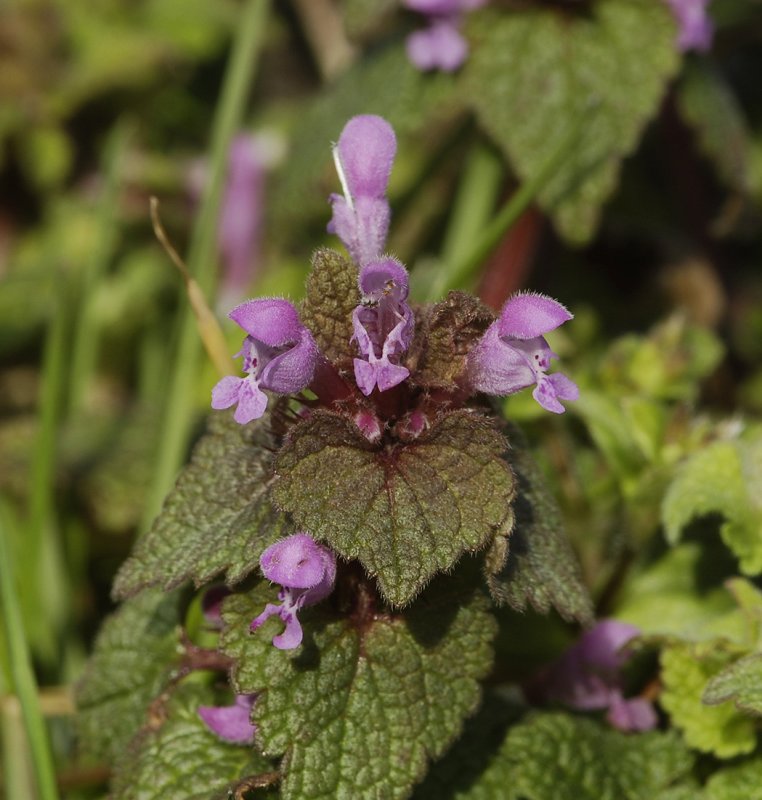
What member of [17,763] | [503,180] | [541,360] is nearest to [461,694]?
[541,360]

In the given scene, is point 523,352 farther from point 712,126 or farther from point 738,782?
point 712,126

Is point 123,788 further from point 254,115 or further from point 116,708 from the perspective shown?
point 254,115

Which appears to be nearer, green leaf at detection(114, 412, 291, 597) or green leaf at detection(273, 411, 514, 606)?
green leaf at detection(273, 411, 514, 606)

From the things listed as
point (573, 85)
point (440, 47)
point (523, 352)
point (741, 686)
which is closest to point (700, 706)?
point (741, 686)

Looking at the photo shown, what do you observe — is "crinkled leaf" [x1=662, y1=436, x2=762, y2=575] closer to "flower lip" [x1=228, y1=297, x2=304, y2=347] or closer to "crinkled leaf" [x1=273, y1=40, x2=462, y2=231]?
"flower lip" [x1=228, y1=297, x2=304, y2=347]

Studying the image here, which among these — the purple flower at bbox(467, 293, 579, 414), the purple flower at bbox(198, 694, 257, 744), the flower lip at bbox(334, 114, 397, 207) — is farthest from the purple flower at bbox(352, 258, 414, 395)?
the purple flower at bbox(198, 694, 257, 744)

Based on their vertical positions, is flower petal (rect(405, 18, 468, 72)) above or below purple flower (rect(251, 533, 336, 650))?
above

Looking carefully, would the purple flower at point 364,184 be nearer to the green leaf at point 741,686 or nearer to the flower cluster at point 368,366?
the flower cluster at point 368,366
